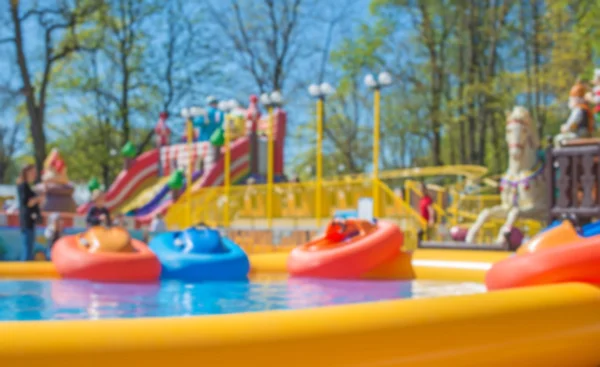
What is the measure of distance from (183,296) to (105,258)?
1.32m

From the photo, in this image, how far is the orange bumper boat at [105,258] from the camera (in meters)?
7.44

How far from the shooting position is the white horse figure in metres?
10.9

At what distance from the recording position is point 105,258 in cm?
744

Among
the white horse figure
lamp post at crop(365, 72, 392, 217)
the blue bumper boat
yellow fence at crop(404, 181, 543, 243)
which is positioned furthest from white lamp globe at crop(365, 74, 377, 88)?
the blue bumper boat

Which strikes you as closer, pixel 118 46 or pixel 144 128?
pixel 118 46

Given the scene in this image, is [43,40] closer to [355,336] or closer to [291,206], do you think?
[291,206]

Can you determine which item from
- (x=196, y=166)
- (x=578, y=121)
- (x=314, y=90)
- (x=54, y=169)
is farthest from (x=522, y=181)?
(x=196, y=166)

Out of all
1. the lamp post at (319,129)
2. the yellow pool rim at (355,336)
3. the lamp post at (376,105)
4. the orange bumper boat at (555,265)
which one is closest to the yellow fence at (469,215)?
the lamp post at (376,105)

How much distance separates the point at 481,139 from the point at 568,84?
3.86 m

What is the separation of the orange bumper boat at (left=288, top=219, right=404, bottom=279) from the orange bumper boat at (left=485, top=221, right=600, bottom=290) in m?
2.63

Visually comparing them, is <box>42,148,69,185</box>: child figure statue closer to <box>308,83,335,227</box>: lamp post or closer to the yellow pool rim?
<box>308,83,335,227</box>: lamp post

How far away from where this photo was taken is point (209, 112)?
2702cm

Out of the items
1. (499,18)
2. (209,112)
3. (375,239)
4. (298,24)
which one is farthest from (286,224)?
(298,24)

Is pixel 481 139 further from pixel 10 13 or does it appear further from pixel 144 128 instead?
pixel 10 13
